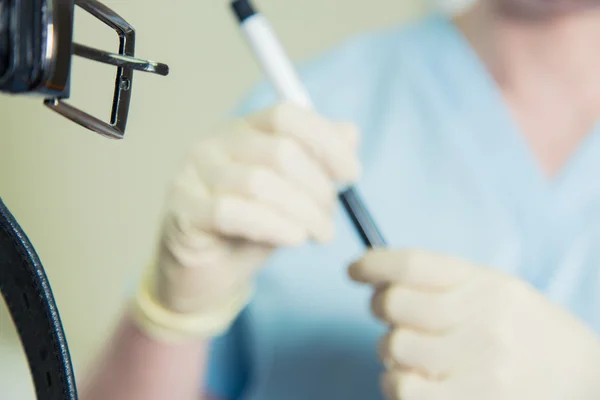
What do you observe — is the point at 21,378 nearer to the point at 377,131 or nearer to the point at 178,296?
the point at 178,296

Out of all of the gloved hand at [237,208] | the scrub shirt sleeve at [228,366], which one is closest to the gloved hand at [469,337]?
the gloved hand at [237,208]

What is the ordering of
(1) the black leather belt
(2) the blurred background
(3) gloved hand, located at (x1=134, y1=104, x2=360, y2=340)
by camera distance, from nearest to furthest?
(1) the black leather belt < (2) the blurred background < (3) gloved hand, located at (x1=134, y1=104, x2=360, y2=340)

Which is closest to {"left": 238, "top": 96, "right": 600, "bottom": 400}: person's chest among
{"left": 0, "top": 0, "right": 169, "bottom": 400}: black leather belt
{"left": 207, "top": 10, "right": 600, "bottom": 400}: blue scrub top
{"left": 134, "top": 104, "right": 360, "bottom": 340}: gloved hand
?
{"left": 207, "top": 10, "right": 600, "bottom": 400}: blue scrub top

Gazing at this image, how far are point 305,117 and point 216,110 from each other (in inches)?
7.2

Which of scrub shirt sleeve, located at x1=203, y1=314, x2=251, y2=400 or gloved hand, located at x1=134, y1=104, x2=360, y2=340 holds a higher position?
gloved hand, located at x1=134, y1=104, x2=360, y2=340

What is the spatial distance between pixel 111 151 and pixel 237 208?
3.9 inches

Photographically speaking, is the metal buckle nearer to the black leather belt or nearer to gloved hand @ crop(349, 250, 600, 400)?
the black leather belt

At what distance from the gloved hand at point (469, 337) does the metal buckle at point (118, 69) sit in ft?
0.80

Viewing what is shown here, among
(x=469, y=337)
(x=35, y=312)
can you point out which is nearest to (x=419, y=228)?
(x=469, y=337)

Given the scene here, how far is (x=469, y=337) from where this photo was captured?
0.38m

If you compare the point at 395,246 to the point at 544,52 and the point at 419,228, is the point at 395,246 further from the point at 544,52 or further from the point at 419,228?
the point at 544,52

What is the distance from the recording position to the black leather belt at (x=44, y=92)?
118 mm

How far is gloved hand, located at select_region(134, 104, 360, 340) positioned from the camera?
357 mm

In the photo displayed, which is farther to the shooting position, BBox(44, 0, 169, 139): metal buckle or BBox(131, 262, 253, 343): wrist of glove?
BBox(131, 262, 253, 343): wrist of glove
